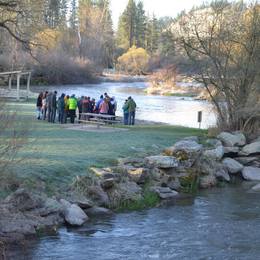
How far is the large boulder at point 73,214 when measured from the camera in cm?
1325

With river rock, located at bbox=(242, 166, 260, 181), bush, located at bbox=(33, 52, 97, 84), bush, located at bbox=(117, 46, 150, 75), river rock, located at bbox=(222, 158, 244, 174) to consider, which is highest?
bush, located at bbox=(117, 46, 150, 75)

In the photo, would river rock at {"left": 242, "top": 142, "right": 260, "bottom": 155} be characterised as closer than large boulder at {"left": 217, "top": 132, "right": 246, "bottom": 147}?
Yes

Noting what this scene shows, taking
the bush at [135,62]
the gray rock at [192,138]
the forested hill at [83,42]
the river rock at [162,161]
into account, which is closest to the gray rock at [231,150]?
the gray rock at [192,138]

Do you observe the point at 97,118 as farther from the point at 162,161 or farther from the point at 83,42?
the point at 83,42

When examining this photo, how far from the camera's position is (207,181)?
18828mm

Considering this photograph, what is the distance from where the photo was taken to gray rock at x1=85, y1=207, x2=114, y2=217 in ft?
46.9

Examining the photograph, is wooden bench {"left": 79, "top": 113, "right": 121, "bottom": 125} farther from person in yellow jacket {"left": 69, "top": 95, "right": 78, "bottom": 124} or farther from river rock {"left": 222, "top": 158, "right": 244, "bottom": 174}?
river rock {"left": 222, "top": 158, "right": 244, "bottom": 174}

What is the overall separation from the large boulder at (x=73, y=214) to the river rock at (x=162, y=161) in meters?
4.83

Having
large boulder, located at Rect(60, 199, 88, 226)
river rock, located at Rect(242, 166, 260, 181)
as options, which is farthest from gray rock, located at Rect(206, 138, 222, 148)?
large boulder, located at Rect(60, 199, 88, 226)

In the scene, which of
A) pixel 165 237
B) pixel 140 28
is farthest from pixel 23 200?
pixel 140 28

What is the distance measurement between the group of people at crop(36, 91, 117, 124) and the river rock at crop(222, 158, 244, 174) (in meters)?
9.14

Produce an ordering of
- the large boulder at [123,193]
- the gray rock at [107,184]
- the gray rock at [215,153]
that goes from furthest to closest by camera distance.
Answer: the gray rock at [215,153] → the gray rock at [107,184] → the large boulder at [123,193]

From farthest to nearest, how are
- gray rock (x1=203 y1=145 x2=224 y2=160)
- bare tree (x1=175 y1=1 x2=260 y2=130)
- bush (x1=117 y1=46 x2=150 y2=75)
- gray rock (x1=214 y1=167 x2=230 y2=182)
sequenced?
bush (x1=117 y1=46 x2=150 y2=75), bare tree (x1=175 y1=1 x2=260 y2=130), gray rock (x1=203 y1=145 x2=224 y2=160), gray rock (x1=214 y1=167 x2=230 y2=182)

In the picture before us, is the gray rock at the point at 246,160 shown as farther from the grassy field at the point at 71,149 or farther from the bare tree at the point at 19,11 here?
the bare tree at the point at 19,11
